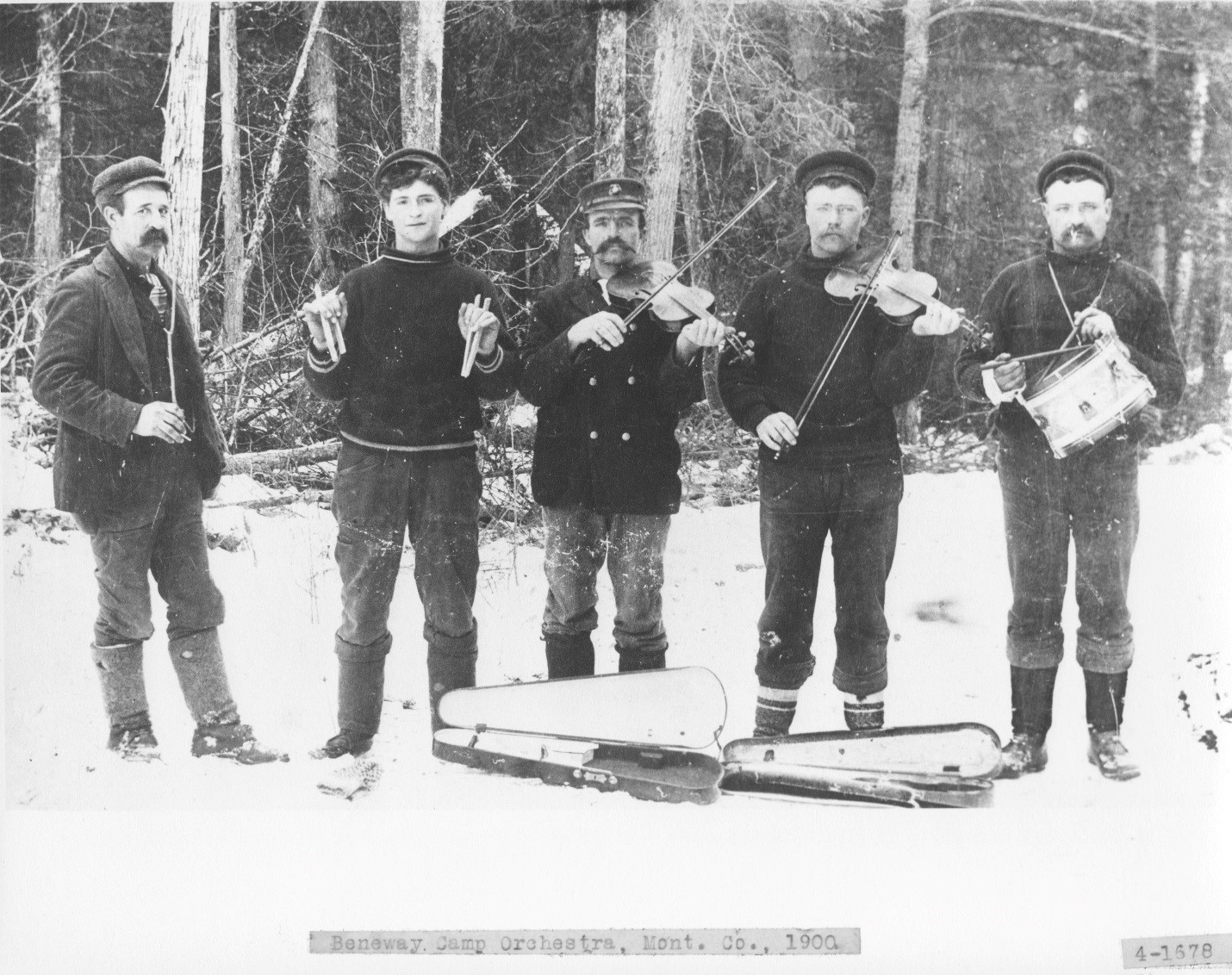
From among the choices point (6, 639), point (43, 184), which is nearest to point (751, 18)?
point (43, 184)

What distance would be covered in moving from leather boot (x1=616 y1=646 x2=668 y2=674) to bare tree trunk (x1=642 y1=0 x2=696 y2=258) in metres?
1.39

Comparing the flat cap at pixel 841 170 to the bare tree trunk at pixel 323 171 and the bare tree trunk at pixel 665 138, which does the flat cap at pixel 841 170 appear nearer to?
the bare tree trunk at pixel 665 138

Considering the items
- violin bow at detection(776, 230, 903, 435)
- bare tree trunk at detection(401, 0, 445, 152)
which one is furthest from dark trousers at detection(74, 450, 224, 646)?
violin bow at detection(776, 230, 903, 435)

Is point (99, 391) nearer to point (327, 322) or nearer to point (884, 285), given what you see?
point (327, 322)

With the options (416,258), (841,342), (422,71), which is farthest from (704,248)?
(422,71)

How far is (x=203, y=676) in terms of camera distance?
3.60 meters

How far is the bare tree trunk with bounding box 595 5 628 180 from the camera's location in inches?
144

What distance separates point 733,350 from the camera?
11.2ft

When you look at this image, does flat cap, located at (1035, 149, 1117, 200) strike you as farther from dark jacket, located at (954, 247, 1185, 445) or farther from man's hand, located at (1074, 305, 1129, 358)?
man's hand, located at (1074, 305, 1129, 358)

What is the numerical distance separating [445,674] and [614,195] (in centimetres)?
169

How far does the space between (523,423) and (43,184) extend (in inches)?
71.3

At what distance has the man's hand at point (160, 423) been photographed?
3.45m
